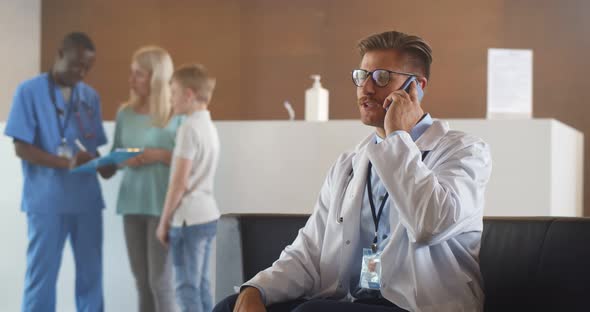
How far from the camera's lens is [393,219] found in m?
1.93

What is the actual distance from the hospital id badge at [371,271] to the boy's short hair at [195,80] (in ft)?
7.54

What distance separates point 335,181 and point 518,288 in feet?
1.78

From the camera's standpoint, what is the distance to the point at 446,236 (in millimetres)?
1800

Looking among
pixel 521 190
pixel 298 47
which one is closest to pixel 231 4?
pixel 298 47

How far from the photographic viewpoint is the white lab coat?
1.78 meters

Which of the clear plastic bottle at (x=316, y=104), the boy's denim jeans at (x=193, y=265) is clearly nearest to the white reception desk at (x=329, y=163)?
the boy's denim jeans at (x=193, y=265)

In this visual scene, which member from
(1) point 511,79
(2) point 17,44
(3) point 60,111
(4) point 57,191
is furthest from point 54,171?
(1) point 511,79

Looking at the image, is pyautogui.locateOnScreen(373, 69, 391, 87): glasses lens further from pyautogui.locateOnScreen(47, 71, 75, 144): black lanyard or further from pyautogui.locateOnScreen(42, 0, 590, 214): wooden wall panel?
pyautogui.locateOnScreen(42, 0, 590, 214): wooden wall panel

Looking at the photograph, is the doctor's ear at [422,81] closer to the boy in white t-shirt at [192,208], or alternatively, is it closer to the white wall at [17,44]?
the boy in white t-shirt at [192,208]

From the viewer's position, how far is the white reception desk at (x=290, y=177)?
350cm

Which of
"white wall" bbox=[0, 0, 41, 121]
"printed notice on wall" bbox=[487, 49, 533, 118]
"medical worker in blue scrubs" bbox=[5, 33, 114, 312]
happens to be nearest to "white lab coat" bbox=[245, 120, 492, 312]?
"printed notice on wall" bbox=[487, 49, 533, 118]

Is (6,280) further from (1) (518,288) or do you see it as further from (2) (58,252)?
(1) (518,288)


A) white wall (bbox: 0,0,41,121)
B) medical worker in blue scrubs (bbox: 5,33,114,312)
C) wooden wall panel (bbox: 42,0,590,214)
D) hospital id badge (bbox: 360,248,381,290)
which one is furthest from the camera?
wooden wall panel (bbox: 42,0,590,214)

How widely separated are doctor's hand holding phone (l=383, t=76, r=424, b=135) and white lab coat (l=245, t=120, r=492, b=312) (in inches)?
2.0
